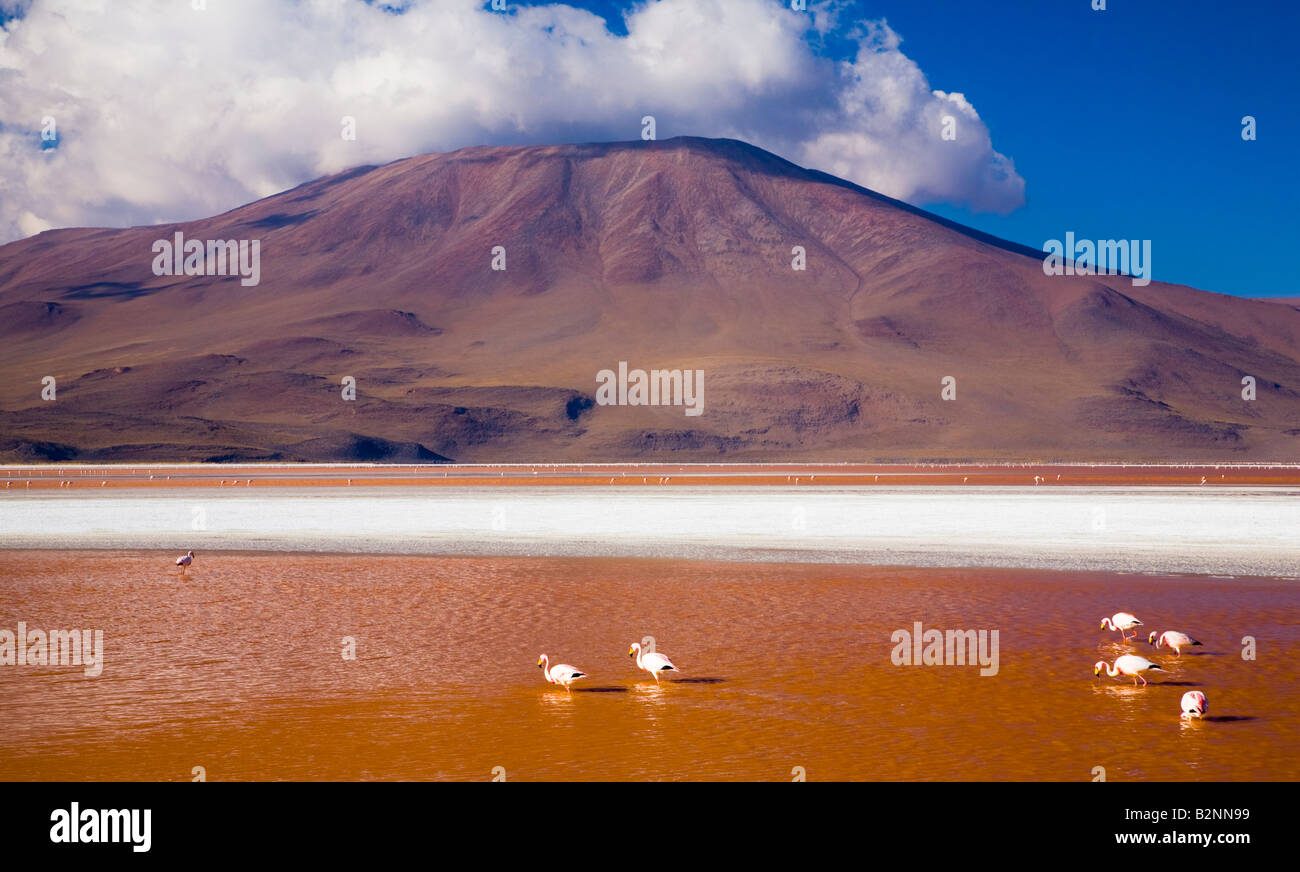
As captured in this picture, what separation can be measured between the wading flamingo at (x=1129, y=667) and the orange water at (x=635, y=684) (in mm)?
151

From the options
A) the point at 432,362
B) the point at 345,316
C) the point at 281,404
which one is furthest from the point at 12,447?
the point at 345,316

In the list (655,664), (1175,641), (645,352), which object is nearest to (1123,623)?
(1175,641)

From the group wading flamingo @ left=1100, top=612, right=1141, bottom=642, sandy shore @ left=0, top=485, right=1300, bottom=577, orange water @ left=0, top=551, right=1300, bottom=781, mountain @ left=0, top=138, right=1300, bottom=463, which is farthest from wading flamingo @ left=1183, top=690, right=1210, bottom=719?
mountain @ left=0, top=138, right=1300, bottom=463

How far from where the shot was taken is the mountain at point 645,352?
120 meters

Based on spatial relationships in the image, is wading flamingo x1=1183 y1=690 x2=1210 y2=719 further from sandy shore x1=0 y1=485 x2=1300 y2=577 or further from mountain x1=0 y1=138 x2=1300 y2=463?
mountain x1=0 y1=138 x2=1300 y2=463

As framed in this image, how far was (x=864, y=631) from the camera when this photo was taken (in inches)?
595

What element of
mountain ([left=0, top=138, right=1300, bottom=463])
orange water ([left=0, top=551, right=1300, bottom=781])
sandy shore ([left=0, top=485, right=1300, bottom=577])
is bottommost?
orange water ([left=0, top=551, right=1300, bottom=781])

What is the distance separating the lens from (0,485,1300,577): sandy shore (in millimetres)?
24203

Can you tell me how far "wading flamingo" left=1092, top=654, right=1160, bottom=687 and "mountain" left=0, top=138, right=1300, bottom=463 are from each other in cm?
9375
